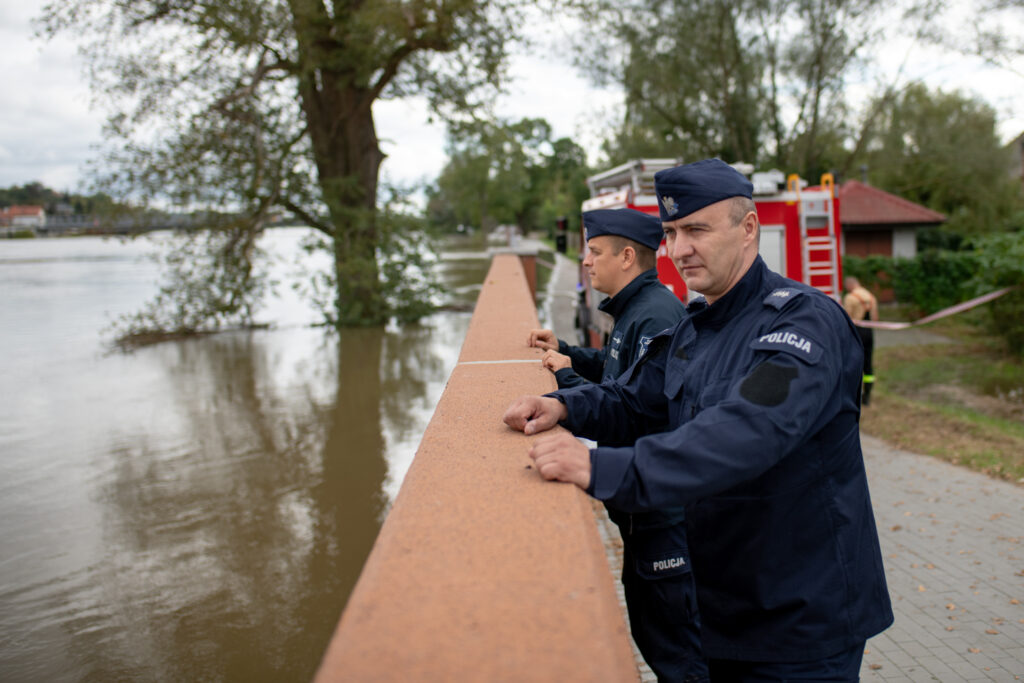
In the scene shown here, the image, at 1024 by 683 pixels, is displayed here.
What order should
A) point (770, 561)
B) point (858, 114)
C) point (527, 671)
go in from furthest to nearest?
point (858, 114)
point (770, 561)
point (527, 671)

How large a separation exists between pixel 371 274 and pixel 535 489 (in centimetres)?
1874

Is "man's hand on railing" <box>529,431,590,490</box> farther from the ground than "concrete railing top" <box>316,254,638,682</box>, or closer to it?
farther from the ground

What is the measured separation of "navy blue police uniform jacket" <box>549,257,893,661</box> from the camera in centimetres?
172

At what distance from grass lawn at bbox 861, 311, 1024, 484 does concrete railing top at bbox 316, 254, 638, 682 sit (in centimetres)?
732

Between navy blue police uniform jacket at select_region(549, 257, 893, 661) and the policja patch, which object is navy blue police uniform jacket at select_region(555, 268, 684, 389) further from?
the policja patch

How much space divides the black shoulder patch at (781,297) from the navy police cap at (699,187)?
0.29 metres

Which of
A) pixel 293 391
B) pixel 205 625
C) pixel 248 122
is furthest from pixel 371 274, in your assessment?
pixel 205 625

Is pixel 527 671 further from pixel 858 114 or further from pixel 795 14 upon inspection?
pixel 858 114

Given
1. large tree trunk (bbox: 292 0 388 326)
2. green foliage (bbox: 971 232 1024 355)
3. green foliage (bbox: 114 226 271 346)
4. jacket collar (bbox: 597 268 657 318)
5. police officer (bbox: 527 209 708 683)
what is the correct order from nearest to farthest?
police officer (bbox: 527 209 708 683)
jacket collar (bbox: 597 268 657 318)
green foliage (bbox: 971 232 1024 355)
green foliage (bbox: 114 226 271 346)
large tree trunk (bbox: 292 0 388 326)

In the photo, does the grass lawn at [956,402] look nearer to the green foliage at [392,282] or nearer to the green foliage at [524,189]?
the green foliage at [392,282]

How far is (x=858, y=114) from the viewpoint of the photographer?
2516cm

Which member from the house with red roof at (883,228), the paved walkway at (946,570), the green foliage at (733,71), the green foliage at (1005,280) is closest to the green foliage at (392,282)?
the green foliage at (733,71)

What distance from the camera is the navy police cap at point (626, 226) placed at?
11.9ft

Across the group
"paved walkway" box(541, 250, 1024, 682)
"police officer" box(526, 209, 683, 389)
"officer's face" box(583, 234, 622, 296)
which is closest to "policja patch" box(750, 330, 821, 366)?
"police officer" box(526, 209, 683, 389)
